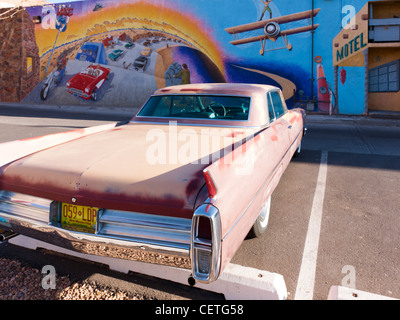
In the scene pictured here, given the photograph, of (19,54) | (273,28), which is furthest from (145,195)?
(19,54)

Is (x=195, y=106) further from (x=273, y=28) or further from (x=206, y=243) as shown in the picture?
(x=273, y=28)

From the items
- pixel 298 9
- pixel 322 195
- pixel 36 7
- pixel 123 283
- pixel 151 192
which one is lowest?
pixel 123 283

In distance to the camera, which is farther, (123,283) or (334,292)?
(123,283)

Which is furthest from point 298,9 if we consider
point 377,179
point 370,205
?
point 370,205

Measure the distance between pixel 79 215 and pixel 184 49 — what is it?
16.7 metres

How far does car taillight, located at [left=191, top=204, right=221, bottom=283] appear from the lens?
1.82 meters

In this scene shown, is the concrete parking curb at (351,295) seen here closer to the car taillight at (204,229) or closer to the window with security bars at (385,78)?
the car taillight at (204,229)

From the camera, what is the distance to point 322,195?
440cm

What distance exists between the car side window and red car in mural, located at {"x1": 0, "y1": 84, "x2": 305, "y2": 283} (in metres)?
1.31

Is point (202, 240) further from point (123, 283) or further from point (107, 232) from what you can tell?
point (123, 283)

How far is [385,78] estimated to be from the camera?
15.3m

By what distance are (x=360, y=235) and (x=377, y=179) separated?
221cm

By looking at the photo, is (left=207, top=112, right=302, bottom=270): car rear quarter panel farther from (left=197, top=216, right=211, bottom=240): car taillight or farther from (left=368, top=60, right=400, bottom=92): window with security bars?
(left=368, top=60, right=400, bottom=92): window with security bars

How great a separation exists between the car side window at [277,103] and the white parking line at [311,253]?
1.20m
